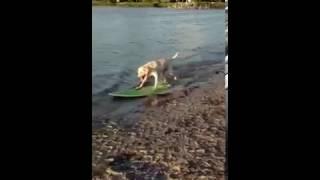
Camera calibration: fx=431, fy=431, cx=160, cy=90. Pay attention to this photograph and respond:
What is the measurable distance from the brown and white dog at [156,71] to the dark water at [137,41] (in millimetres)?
20

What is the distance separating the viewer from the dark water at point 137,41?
141 cm

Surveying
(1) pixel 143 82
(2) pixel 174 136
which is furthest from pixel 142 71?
(2) pixel 174 136

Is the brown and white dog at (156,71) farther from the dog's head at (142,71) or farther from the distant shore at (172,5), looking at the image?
the distant shore at (172,5)

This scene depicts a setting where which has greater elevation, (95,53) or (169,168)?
(95,53)

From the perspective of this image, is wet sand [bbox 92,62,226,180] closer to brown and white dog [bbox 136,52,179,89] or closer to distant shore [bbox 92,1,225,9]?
brown and white dog [bbox 136,52,179,89]

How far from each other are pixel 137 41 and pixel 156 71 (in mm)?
119

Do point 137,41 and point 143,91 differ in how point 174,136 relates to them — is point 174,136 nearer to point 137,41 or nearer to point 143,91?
point 143,91

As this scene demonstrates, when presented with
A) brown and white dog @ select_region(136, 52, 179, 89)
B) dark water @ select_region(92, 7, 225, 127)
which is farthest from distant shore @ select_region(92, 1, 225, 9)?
brown and white dog @ select_region(136, 52, 179, 89)

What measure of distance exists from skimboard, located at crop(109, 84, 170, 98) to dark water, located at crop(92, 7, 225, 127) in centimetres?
2
